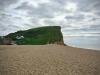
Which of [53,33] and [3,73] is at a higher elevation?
[53,33]

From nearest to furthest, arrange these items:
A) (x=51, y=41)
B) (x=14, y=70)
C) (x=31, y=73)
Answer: (x=31, y=73)
(x=14, y=70)
(x=51, y=41)

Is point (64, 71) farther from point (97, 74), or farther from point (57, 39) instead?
point (57, 39)

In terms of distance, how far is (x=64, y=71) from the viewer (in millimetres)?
10656

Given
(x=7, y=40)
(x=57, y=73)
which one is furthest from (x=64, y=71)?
(x=7, y=40)

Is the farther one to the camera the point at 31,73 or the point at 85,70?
the point at 85,70

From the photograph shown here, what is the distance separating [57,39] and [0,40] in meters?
40.6

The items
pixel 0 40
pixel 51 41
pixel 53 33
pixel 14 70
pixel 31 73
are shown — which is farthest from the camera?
pixel 53 33

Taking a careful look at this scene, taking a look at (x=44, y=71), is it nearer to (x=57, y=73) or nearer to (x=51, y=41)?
(x=57, y=73)

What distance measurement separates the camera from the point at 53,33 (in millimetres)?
96750

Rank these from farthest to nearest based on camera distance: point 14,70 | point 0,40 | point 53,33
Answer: point 53,33
point 0,40
point 14,70

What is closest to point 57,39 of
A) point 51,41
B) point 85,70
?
point 51,41

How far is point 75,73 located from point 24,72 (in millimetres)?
4366

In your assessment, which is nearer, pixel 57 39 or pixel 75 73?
pixel 75 73

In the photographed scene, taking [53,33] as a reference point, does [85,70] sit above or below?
below
